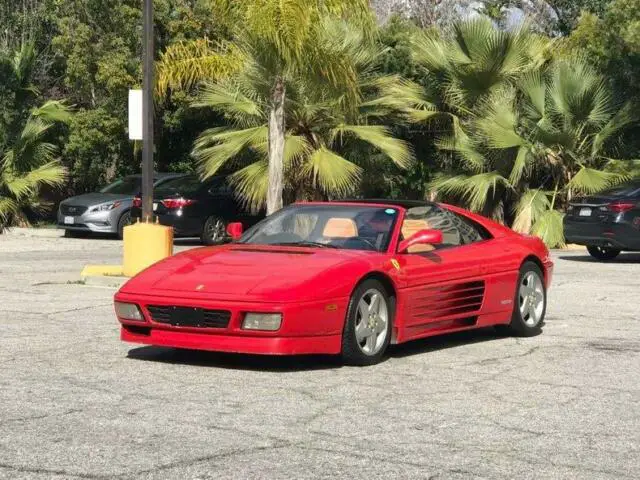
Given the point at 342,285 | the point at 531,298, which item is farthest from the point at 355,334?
the point at 531,298

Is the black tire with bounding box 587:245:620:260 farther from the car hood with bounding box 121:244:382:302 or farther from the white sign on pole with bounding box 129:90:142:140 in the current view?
the car hood with bounding box 121:244:382:302

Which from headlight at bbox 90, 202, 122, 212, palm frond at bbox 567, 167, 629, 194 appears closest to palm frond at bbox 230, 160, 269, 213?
headlight at bbox 90, 202, 122, 212

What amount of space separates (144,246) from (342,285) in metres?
7.16

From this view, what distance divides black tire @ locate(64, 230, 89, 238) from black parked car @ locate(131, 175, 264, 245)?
1.98m

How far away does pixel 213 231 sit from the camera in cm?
2578

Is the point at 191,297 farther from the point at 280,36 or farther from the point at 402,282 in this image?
the point at 280,36

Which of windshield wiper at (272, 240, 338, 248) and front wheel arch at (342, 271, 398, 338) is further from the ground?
windshield wiper at (272, 240, 338, 248)

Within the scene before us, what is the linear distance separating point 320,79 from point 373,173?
6881mm

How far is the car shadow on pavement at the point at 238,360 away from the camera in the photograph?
31.8 ft

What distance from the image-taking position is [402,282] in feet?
33.1

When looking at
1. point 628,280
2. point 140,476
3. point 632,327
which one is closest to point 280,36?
point 628,280

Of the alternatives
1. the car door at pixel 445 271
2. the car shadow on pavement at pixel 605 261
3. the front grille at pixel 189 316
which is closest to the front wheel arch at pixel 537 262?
the car door at pixel 445 271

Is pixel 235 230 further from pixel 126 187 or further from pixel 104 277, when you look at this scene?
pixel 126 187

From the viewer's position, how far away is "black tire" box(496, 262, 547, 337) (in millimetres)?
11523
